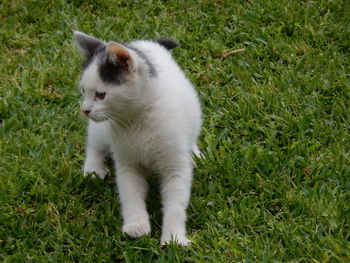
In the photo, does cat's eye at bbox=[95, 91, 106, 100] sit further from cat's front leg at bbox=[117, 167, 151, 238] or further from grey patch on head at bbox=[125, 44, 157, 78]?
cat's front leg at bbox=[117, 167, 151, 238]

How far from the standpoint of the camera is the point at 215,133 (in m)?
4.83

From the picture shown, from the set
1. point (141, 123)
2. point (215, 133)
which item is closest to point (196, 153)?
point (215, 133)

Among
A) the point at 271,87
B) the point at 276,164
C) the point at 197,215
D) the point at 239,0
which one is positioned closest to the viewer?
the point at 197,215

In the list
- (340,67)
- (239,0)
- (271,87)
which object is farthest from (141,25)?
(340,67)

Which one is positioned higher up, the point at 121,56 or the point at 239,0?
the point at 121,56

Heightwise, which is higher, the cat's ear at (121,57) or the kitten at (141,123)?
the cat's ear at (121,57)

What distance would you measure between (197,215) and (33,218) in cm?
114

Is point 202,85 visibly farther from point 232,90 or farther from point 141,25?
point 141,25

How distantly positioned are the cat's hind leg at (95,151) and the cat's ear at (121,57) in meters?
0.81

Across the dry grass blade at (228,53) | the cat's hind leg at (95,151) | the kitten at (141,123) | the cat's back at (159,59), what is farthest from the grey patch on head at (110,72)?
the dry grass blade at (228,53)

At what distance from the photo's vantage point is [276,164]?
4.32 meters

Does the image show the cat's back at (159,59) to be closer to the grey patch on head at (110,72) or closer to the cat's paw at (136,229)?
Result: the grey patch on head at (110,72)

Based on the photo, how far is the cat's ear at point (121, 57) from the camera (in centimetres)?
361

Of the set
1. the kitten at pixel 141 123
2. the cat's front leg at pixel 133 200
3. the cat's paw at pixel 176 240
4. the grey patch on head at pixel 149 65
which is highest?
the grey patch on head at pixel 149 65
